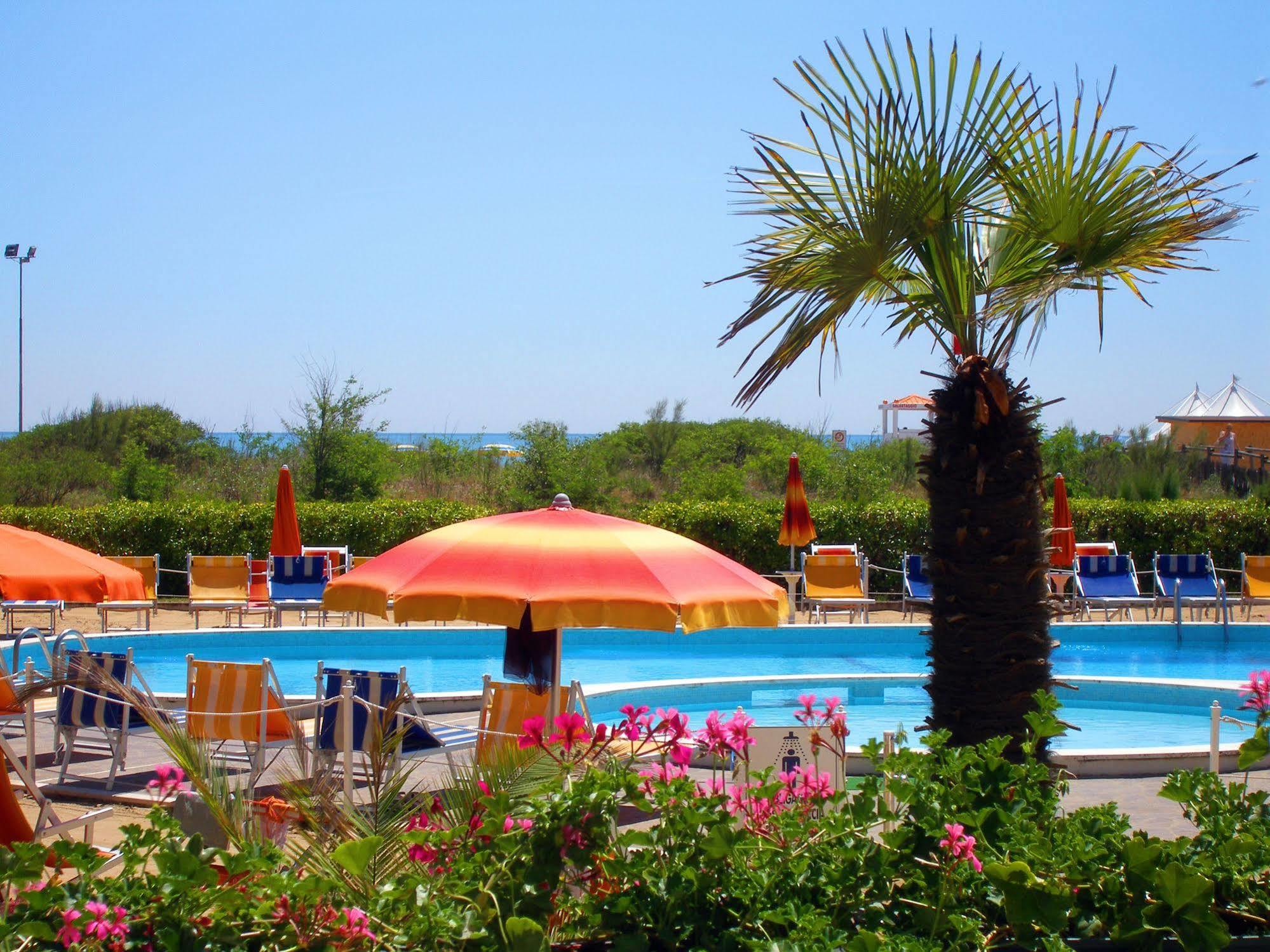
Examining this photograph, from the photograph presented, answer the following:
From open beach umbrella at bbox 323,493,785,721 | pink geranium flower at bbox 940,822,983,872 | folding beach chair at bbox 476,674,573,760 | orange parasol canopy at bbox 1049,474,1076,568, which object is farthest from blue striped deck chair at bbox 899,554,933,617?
pink geranium flower at bbox 940,822,983,872

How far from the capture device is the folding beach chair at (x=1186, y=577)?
15438 mm

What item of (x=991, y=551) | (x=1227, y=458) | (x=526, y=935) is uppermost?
(x=1227, y=458)

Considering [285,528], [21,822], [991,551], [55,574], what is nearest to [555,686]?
[991,551]

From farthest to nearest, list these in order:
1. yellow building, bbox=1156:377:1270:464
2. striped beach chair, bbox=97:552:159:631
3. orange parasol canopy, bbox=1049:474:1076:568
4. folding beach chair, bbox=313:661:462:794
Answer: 1. yellow building, bbox=1156:377:1270:464
2. orange parasol canopy, bbox=1049:474:1076:568
3. striped beach chair, bbox=97:552:159:631
4. folding beach chair, bbox=313:661:462:794

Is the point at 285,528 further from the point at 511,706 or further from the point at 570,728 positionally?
the point at 570,728

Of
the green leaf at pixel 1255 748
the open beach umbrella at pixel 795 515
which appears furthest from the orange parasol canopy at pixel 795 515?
the green leaf at pixel 1255 748

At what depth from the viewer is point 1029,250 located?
502 cm

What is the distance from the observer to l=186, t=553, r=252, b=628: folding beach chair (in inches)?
589

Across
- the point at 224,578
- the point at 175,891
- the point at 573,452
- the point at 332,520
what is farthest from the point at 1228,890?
the point at 573,452

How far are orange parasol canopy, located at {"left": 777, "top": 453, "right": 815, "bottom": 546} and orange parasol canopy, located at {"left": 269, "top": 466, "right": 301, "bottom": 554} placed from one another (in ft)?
21.3

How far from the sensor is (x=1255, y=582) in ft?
52.0

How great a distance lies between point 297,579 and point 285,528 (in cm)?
76

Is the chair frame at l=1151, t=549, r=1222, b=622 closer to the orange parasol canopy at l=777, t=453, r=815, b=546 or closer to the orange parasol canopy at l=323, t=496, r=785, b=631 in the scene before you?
the orange parasol canopy at l=777, t=453, r=815, b=546

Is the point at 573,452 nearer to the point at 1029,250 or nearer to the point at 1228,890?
the point at 1029,250
